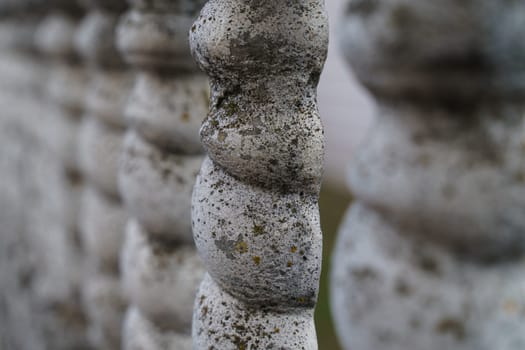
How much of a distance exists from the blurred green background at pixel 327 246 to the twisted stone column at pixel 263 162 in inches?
90.6

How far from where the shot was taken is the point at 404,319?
3.24 feet

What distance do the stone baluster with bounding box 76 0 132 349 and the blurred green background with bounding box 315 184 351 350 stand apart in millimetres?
1745

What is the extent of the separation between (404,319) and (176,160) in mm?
395

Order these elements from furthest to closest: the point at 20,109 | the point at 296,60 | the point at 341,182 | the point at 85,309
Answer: the point at 341,182 < the point at 20,109 < the point at 85,309 < the point at 296,60

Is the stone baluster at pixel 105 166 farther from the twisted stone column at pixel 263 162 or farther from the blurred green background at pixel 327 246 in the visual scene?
the blurred green background at pixel 327 246

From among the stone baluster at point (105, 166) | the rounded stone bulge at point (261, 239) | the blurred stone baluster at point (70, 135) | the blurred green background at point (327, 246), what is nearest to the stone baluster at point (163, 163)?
the stone baluster at point (105, 166)

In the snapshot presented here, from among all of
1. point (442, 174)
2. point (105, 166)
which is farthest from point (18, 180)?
point (442, 174)

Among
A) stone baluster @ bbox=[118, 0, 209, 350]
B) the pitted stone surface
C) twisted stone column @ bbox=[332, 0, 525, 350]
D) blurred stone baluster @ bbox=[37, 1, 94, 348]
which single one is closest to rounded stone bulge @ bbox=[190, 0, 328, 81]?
the pitted stone surface

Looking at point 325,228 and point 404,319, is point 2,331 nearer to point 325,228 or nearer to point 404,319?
point 404,319

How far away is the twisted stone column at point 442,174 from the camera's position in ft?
3.00

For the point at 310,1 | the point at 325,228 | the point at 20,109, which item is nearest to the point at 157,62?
the point at 310,1

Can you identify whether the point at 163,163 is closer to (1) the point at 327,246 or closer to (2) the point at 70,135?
(2) the point at 70,135

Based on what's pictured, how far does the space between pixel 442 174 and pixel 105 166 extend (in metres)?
0.52

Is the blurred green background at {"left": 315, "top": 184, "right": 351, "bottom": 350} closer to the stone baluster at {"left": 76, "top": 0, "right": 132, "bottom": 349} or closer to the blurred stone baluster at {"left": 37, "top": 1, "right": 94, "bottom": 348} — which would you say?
the blurred stone baluster at {"left": 37, "top": 1, "right": 94, "bottom": 348}
